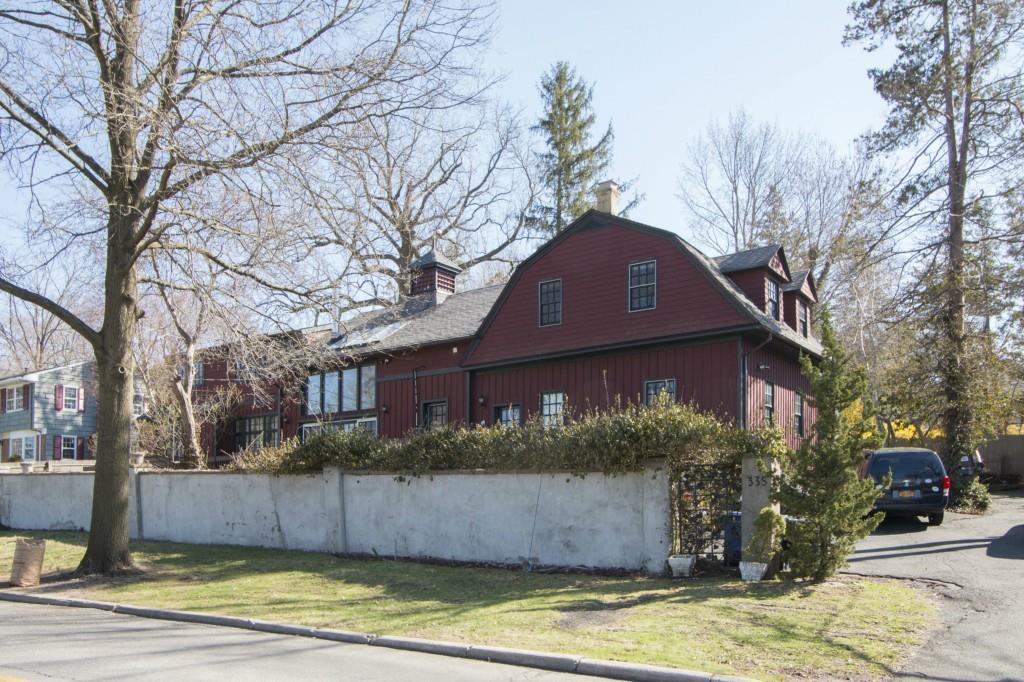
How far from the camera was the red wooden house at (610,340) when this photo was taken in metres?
20.3

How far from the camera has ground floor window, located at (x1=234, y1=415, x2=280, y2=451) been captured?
1288 inches

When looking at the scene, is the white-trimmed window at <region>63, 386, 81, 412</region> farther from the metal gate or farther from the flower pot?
the flower pot

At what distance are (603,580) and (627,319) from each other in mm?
10149

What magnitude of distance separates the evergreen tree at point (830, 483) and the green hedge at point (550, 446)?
78 centimetres

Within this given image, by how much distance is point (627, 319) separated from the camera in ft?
71.6

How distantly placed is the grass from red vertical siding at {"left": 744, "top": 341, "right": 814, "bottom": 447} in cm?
814

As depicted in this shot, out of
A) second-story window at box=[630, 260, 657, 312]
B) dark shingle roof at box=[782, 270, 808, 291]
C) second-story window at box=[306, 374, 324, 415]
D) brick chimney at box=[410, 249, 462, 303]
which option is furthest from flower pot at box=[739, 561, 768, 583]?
second-story window at box=[306, 374, 324, 415]

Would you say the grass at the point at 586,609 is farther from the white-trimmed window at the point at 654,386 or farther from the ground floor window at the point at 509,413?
the ground floor window at the point at 509,413

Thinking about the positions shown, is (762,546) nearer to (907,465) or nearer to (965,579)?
(965,579)

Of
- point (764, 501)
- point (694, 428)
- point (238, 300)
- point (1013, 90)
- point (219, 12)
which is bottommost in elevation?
point (764, 501)

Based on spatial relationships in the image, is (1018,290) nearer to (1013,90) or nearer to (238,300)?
(1013,90)

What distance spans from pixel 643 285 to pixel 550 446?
29.0 ft

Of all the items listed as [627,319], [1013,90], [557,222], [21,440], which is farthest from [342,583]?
[21,440]

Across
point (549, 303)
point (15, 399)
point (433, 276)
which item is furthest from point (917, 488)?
point (15, 399)
